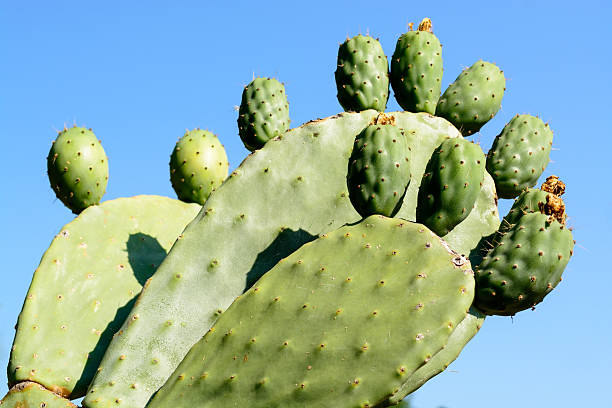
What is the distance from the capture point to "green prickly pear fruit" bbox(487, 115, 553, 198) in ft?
10.8

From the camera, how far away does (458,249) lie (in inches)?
120

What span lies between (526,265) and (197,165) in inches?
72.6

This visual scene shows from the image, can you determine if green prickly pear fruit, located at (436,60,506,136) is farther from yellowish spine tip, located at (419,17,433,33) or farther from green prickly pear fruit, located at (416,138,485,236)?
green prickly pear fruit, located at (416,138,485,236)

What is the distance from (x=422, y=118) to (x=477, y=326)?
35.5 inches

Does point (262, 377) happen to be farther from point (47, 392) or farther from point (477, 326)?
point (47, 392)

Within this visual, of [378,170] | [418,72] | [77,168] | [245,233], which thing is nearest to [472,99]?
[418,72]

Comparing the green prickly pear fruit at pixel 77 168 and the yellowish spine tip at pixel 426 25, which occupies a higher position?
the yellowish spine tip at pixel 426 25

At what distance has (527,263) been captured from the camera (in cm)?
267

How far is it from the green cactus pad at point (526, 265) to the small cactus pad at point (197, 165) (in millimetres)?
1673

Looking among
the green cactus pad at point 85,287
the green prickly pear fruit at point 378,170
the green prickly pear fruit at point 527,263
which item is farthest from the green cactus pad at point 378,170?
the green cactus pad at point 85,287

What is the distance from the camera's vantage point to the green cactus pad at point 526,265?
8.74 ft

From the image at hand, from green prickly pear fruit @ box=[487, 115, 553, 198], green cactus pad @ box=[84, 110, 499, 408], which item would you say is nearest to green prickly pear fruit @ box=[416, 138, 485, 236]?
green cactus pad @ box=[84, 110, 499, 408]

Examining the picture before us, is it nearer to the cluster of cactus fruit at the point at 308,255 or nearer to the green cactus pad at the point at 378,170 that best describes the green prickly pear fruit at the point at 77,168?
the cluster of cactus fruit at the point at 308,255

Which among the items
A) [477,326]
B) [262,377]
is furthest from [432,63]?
[262,377]
